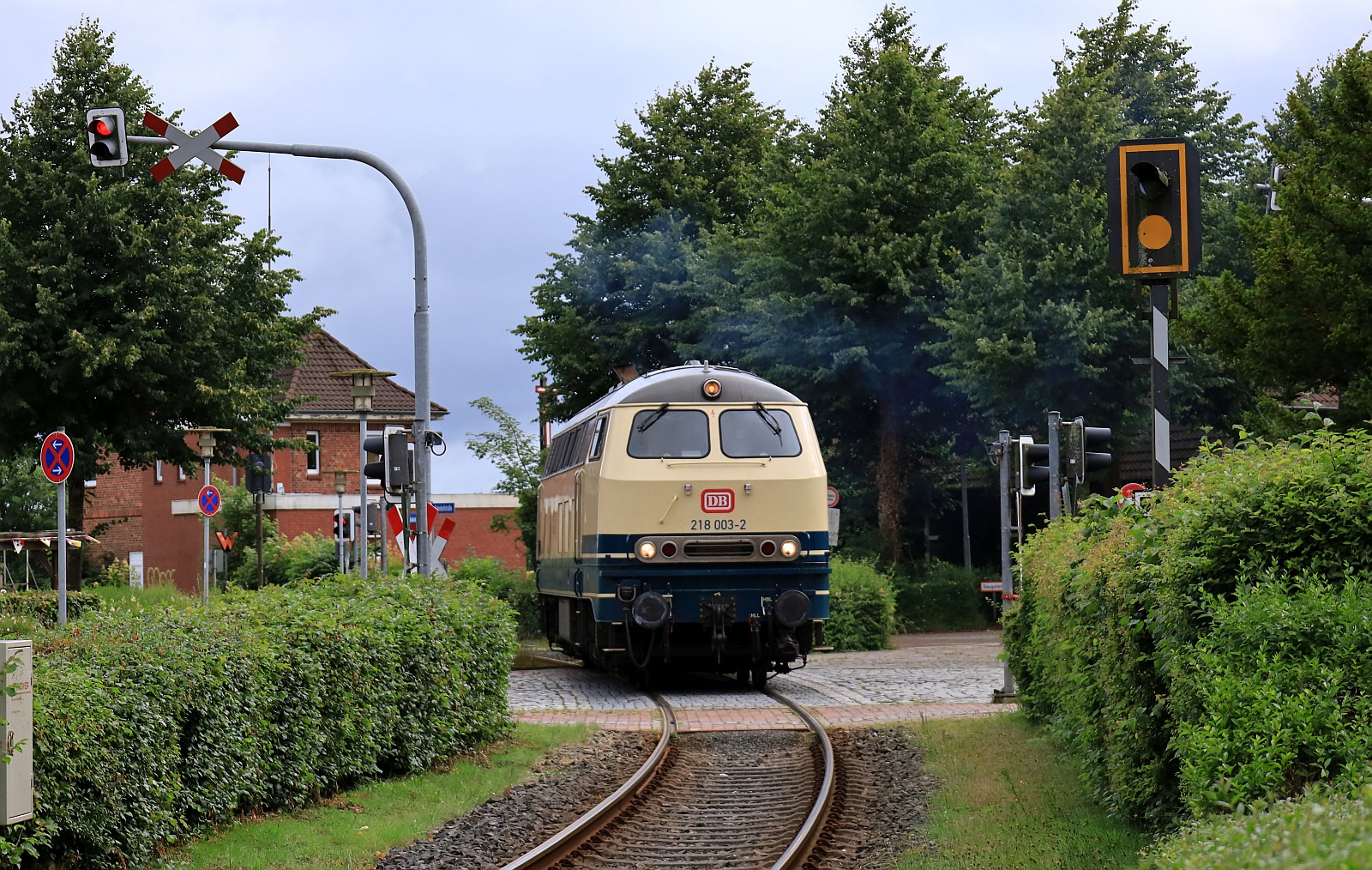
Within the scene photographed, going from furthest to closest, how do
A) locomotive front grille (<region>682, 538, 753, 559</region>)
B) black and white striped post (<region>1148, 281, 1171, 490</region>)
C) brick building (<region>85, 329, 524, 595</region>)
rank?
brick building (<region>85, 329, 524, 595</region>) < locomotive front grille (<region>682, 538, 753, 559</region>) < black and white striped post (<region>1148, 281, 1171, 490</region>)

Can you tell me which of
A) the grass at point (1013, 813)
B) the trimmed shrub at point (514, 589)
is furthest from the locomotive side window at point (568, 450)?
the trimmed shrub at point (514, 589)

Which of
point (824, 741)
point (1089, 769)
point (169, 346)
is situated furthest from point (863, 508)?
point (1089, 769)

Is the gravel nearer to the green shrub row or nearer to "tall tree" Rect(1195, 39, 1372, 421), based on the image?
the green shrub row

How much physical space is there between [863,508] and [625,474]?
88.4 ft

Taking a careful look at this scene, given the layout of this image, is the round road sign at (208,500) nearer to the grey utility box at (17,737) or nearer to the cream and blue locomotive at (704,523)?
the cream and blue locomotive at (704,523)

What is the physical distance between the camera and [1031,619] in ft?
45.1

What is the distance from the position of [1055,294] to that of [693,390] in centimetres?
1899

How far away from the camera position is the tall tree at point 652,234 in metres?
42.7

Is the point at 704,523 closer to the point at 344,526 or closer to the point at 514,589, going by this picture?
the point at 514,589

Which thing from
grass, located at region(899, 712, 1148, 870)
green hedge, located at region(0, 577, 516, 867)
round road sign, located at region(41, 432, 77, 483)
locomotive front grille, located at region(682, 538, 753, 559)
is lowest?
grass, located at region(899, 712, 1148, 870)

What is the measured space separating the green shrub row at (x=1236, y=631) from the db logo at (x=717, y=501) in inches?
335

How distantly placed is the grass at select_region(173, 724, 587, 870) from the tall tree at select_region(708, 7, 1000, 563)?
82.7 ft

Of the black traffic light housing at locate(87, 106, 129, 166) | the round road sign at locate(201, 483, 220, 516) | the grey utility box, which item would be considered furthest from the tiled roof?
the grey utility box

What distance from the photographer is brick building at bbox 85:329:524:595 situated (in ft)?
179
